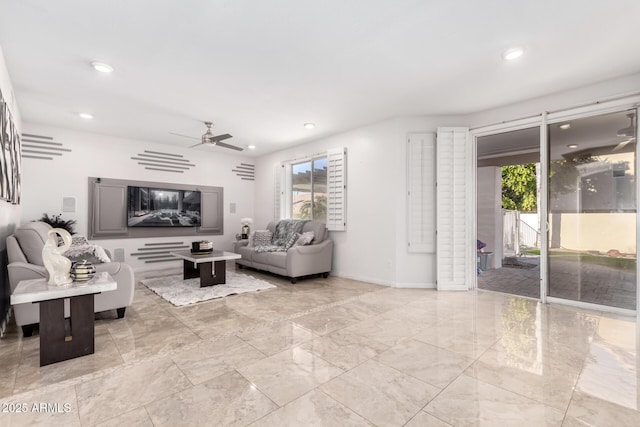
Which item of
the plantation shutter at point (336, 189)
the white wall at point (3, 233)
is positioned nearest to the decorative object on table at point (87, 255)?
the white wall at point (3, 233)

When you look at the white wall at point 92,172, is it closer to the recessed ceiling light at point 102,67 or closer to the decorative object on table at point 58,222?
the decorative object on table at point 58,222

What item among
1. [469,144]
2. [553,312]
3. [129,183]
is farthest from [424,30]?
[129,183]

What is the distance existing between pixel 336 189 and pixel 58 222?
4.84 m

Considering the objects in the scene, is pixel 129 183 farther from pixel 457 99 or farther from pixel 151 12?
pixel 457 99

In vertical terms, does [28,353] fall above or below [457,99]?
below

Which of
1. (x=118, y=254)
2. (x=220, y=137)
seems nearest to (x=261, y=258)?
(x=220, y=137)

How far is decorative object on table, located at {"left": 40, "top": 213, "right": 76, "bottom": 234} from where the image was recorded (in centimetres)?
501

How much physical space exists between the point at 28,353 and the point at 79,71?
2.78 m

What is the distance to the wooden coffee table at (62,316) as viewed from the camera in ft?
7.37

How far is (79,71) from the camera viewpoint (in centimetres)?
319

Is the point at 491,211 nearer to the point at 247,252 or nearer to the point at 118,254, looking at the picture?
the point at 247,252

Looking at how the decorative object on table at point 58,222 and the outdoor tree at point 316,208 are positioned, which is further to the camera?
the outdoor tree at point 316,208

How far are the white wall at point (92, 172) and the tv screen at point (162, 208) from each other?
288 mm

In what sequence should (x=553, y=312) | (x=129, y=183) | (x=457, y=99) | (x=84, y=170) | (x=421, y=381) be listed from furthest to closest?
(x=129, y=183)
(x=84, y=170)
(x=457, y=99)
(x=553, y=312)
(x=421, y=381)
